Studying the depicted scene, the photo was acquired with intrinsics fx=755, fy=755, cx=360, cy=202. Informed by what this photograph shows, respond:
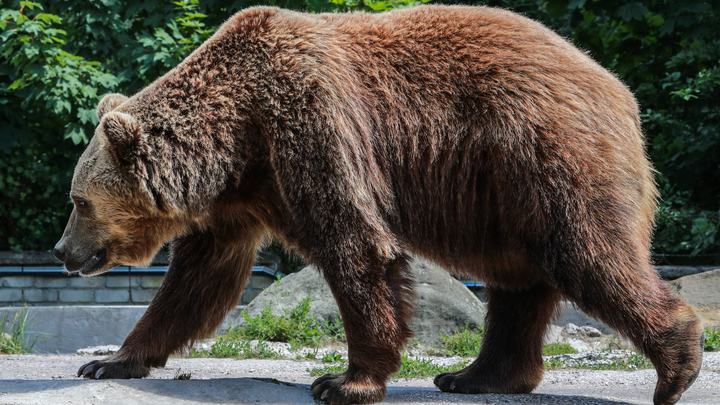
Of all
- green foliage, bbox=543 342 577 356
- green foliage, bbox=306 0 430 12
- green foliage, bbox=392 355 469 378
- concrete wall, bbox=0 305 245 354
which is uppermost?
green foliage, bbox=306 0 430 12

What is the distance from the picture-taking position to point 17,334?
696cm

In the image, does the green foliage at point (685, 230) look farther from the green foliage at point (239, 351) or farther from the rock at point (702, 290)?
the green foliage at point (239, 351)

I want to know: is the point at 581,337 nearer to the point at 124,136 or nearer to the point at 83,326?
the point at 83,326

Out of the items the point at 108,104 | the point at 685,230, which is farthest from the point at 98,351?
the point at 685,230

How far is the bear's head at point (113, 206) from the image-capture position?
381 cm

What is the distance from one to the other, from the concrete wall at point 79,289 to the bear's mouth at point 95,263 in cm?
576

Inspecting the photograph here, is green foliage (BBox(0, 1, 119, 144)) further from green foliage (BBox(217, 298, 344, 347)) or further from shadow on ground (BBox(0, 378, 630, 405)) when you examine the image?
shadow on ground (BBox(0, 378, 630, 405))

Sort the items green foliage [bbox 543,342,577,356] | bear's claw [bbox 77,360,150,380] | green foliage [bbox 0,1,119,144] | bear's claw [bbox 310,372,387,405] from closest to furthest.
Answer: bear's claw [bbox 310,372,387,405], bear's claw [bbox 77,360,150,380], green foliage [bbox 543,342,577,356], green foliage [bbox 0,1,119,144]

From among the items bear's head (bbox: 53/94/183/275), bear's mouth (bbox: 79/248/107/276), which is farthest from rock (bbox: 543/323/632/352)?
bear's mouth (bbox: 79/248/107/276)

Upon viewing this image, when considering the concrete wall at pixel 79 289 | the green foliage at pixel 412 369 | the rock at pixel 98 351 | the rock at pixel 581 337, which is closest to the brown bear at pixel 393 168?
the green foliage at pixel 412 369

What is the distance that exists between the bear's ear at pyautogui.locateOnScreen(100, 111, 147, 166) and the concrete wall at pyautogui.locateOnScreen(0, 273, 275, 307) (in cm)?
613

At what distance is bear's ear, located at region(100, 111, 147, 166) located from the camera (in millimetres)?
3760

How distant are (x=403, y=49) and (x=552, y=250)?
126cm

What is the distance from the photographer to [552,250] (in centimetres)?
358
